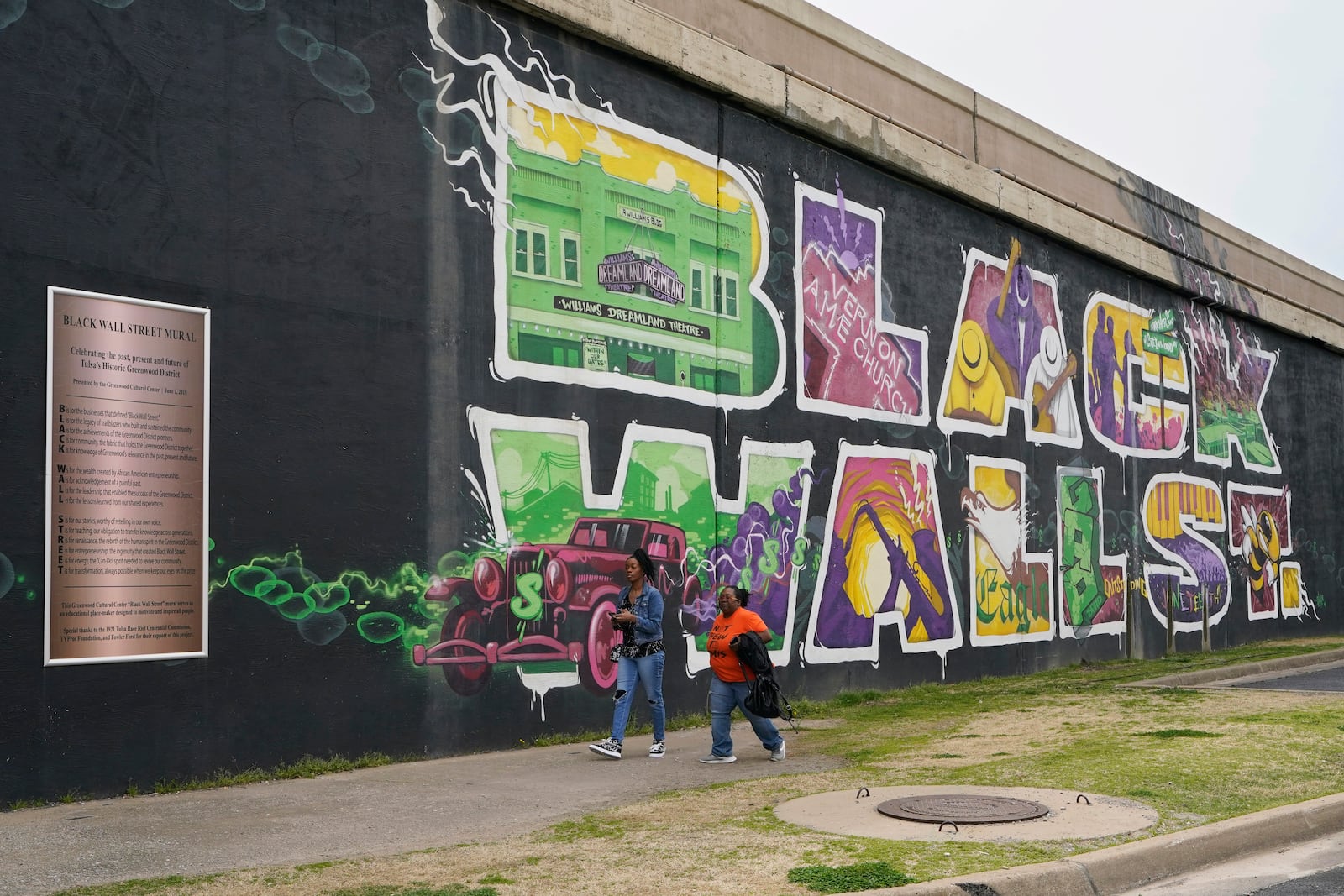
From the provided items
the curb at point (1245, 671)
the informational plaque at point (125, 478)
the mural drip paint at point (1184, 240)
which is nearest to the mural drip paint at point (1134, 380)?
the mural drip paint at point (1184, 240)

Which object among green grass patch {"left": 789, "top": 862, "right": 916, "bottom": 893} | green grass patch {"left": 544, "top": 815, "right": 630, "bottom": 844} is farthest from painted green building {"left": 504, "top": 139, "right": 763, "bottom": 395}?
green grass patch {"left": 789, "top": 862, "right": 916, "bottom": 893}

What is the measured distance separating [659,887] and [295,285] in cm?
645

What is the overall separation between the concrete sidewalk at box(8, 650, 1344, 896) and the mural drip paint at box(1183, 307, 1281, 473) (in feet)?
57.6

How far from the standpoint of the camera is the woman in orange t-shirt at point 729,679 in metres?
11.3

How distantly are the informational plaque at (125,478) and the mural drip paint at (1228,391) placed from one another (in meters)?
→ 20.7

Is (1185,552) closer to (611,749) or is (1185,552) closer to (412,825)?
(611,749)

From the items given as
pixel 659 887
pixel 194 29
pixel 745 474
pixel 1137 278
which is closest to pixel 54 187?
pixel 194 29

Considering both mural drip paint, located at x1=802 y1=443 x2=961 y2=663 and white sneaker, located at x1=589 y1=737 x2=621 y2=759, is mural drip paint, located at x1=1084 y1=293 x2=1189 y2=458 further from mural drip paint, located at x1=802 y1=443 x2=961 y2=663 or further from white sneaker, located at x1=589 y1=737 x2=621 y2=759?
white sneaker, located at x1=589 y1=737 x2=621 y2=759

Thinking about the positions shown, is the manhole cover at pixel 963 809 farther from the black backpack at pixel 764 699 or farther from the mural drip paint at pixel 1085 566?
the mural drip paint at pixel 1085 566

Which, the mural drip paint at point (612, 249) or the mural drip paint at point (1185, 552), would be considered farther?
the mural drip paint at point (1185, 552)

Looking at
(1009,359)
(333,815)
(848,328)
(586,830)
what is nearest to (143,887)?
(333,815)

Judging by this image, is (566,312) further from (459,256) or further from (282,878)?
(282,878)

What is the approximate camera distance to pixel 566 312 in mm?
13445

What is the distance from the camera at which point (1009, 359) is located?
20.8 meters
